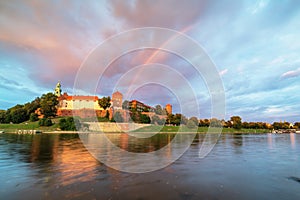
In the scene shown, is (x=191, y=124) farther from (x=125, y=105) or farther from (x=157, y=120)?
(x=125, y=105)

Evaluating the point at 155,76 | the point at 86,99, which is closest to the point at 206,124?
the point at 86,99

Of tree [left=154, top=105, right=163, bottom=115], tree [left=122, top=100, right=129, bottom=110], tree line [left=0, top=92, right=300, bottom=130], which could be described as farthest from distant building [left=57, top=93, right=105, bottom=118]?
tree [left=154, top=105, right=163, bottom=115]

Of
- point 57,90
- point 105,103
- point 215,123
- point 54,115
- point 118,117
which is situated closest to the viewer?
point 54,115

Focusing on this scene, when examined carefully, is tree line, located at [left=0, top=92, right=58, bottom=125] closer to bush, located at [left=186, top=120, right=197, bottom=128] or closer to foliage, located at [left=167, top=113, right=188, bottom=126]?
foliage, located at [left=167, top=113, right=188, bottom=126]

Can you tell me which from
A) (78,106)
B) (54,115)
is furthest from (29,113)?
(78,106)

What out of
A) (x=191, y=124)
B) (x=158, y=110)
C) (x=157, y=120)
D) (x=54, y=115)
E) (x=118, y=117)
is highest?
(x=158, y=110)

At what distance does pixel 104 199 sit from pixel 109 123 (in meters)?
105

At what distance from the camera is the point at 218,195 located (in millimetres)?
9062

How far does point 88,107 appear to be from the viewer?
159 metres

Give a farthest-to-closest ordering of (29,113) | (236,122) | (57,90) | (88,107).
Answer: (236,122) < (57,90) < (88,107) < (29,113)

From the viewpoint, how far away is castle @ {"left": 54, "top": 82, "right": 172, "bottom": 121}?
459 feet

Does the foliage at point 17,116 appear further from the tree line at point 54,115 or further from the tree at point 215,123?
the tree at point 215,123

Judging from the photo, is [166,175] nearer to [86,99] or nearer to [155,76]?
[155,76]

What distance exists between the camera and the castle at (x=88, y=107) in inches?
5507
